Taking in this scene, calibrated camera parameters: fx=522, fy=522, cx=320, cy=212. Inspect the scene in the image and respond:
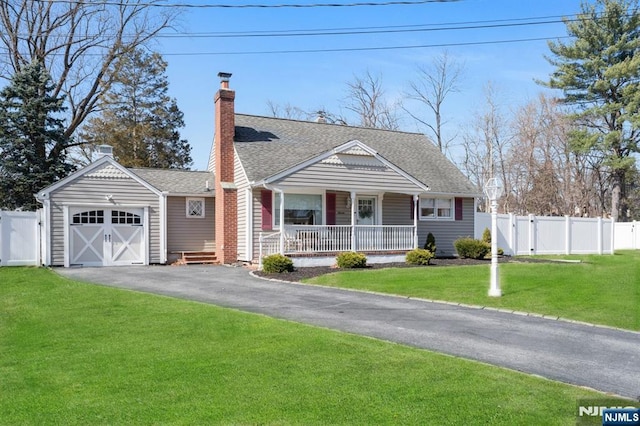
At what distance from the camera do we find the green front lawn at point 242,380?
468 cm

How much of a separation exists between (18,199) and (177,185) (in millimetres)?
10124

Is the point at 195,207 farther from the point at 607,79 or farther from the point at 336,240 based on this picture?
the point at 607,79

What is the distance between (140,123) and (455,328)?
34.2 meters

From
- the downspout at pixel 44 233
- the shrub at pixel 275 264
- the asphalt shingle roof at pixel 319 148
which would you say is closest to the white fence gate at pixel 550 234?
the asphalt shingle roof at pixel 319 148

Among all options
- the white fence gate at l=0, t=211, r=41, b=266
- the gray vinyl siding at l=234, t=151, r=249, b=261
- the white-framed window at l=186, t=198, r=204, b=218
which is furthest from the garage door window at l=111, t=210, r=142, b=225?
the gray vinyl siding at l=234, t=151, r=249, b=261

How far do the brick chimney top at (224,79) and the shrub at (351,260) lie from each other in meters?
8.61

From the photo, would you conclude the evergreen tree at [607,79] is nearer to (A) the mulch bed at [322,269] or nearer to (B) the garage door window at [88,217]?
(A) the mulch bed at [322,269]

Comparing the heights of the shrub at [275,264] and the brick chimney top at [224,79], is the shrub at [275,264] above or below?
below

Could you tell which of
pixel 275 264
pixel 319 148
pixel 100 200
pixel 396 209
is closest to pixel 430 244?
Result: pixel 396 209

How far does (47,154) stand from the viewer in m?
29.2

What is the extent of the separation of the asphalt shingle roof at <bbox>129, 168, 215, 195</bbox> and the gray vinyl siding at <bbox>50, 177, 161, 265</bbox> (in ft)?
2.90

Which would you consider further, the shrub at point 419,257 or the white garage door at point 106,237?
the white garage door at point 106,237

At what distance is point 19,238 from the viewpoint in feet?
61.4

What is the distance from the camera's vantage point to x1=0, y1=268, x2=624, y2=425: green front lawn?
4676mm
